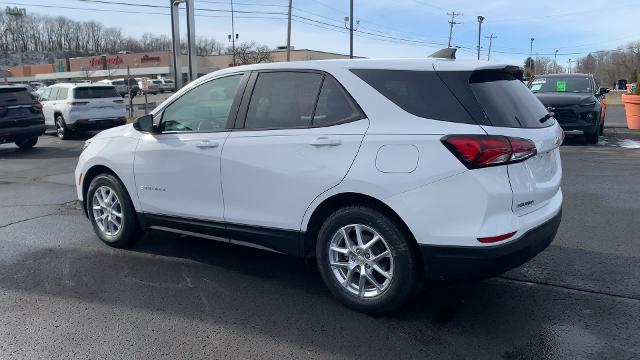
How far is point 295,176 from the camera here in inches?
151

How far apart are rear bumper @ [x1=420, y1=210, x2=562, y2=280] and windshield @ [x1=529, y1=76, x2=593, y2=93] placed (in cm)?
1188

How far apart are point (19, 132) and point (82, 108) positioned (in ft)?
12.0

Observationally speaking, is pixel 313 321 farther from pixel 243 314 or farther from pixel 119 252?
pixel 119 252

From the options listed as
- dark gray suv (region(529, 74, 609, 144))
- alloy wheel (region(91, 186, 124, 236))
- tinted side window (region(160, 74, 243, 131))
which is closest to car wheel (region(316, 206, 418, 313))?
tinted side window (region(160, 74, 243, 131))

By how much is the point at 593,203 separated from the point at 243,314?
526cm

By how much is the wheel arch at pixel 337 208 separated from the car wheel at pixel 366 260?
32mm

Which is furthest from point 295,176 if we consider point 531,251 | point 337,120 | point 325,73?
point 531,251

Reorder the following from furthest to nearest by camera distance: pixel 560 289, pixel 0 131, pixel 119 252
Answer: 1. pixel 0 131
2. pixel 119 252
3. pixel 560 289

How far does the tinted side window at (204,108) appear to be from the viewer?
443 cm

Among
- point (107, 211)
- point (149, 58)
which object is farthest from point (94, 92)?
point (149, 58)

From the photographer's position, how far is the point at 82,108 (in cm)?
1677

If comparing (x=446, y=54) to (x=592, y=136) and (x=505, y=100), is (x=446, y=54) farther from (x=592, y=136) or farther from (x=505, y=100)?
(x=592, y=136)

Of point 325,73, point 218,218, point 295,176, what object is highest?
point 325,73

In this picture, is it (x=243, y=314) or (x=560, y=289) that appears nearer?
(x=243, y=314)
